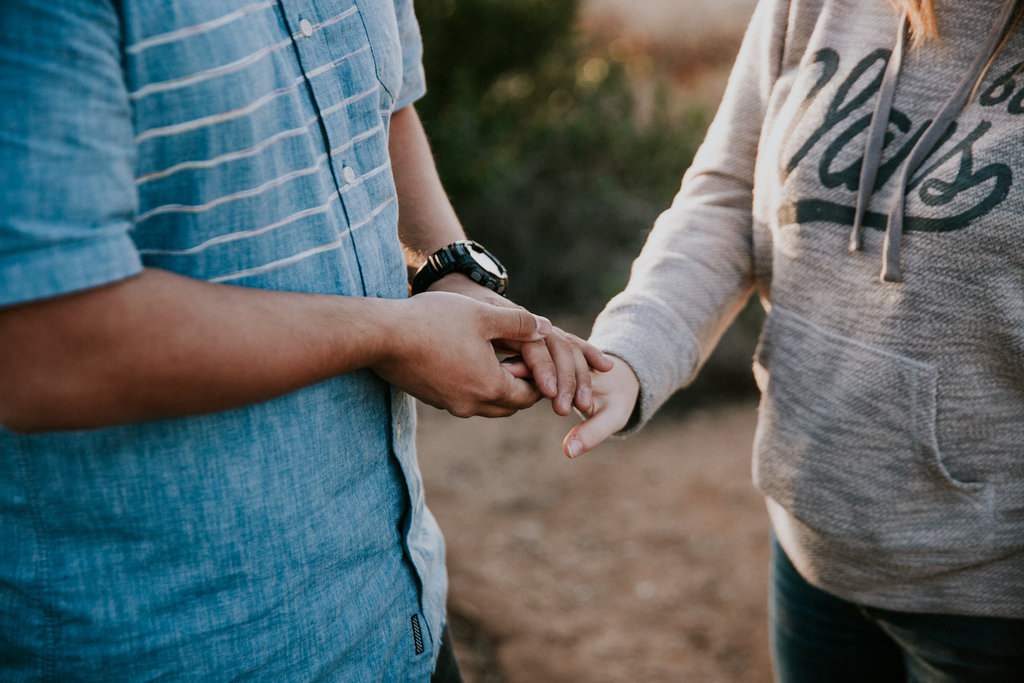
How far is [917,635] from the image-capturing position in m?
1.54

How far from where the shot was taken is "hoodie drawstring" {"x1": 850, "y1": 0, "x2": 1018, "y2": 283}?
1.33m

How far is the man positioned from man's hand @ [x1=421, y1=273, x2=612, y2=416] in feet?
0.13

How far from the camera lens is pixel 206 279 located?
105 cm

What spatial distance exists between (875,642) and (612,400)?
2.49 ft

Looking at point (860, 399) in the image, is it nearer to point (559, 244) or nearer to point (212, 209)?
point (212, 209)

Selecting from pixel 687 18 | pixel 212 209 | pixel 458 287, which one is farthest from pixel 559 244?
pixel 687 18

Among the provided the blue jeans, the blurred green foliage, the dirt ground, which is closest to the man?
the blue jeans

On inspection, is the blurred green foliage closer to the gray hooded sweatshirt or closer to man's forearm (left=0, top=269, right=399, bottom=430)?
the gray hooded sweatshirt

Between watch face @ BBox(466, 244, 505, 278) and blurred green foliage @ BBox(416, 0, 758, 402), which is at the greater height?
watch face @ BBox(466, 244, 505, 278)

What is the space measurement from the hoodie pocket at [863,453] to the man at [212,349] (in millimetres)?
565

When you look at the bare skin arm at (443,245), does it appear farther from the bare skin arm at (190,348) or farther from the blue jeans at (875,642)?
the blue jeans at (875,642)

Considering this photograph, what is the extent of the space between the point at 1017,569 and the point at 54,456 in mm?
1561

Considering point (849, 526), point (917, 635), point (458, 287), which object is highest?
point (458, 287)

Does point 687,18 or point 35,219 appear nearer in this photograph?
point 35,219
